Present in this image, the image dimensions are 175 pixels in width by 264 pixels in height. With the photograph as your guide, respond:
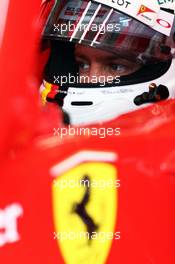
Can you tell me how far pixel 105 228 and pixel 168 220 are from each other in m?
0.11

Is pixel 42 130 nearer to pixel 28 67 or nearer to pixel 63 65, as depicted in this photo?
pixel 28 67

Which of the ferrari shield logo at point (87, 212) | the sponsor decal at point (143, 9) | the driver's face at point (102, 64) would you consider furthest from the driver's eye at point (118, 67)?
the ferrari shield logo at point (87, 212)

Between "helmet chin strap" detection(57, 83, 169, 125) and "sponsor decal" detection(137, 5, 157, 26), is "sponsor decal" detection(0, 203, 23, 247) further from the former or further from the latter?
"sponsor decal" detection(137, 5, 157, 26)

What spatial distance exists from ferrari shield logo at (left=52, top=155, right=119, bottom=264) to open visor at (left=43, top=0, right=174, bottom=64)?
279 mm

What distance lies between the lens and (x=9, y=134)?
88 cm

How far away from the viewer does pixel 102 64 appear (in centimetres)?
117

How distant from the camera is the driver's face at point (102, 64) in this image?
115 centimetres

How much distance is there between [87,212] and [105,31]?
0.36m

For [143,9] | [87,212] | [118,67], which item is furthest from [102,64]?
[87,212]

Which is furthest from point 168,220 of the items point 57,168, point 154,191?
point 57,168

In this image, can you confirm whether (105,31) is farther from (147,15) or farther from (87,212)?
(87,212)

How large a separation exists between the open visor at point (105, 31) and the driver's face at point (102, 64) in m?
0.02

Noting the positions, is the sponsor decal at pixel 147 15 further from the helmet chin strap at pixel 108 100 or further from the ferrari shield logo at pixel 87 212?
the ferrari shield logo at pixel 87 212

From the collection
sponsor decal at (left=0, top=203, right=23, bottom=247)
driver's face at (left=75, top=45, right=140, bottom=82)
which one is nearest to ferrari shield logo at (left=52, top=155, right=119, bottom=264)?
sponsor decal at (left=0, top=203, right=23, bottom=247)
